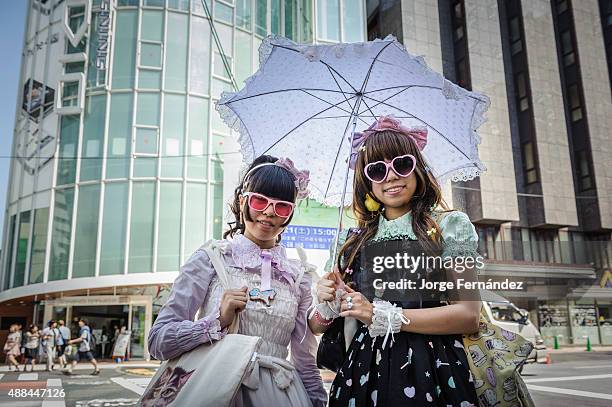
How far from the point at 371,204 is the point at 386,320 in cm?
52

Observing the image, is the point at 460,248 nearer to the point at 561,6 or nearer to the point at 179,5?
the point at 561,6

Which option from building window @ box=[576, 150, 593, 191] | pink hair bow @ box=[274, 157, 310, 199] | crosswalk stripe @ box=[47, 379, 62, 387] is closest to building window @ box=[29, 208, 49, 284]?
crosswalk stripe @ box=[47, 379, 62, 387]

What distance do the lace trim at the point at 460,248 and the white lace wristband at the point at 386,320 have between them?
0.84 ft

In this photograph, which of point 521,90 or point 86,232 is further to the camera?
point 86,232

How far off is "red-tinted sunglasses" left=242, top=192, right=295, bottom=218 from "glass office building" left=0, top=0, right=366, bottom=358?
42.2ft

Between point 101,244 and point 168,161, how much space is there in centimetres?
327

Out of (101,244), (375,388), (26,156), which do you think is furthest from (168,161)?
(375,388)

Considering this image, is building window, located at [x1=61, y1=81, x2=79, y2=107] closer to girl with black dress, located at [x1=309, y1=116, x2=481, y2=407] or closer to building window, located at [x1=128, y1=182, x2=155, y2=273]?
building window, located at [x1=128, y1=182, x2=155, y2=273]

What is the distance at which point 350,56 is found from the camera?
7.43 ft

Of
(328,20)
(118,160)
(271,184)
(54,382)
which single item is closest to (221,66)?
(328,20)

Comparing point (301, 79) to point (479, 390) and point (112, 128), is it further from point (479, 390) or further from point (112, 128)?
point (112, 128)

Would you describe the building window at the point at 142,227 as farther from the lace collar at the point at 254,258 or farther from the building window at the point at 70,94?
the lace collar at the point at 254,258

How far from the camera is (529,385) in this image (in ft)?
21.8

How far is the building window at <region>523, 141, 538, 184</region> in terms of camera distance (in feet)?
50.2
